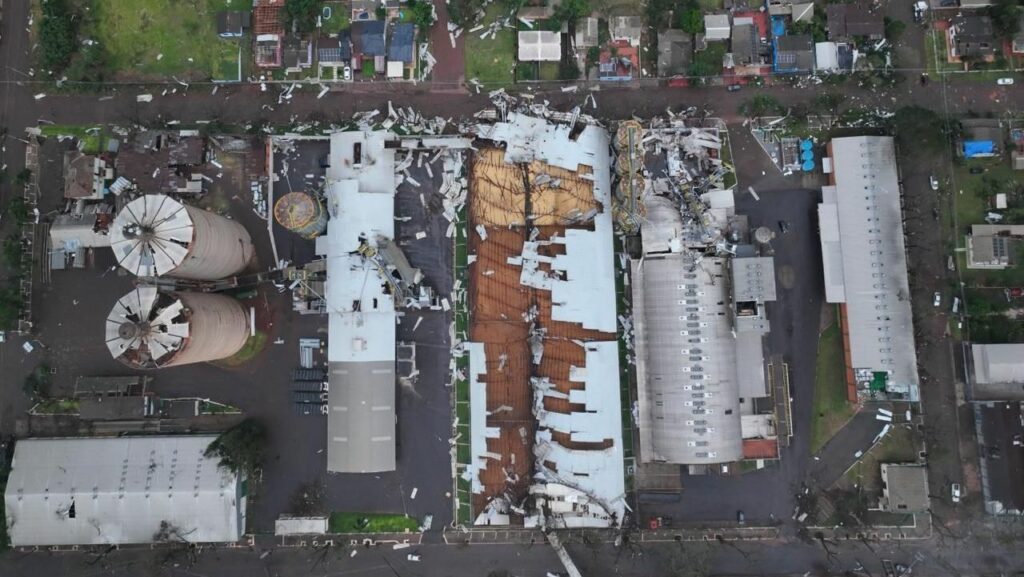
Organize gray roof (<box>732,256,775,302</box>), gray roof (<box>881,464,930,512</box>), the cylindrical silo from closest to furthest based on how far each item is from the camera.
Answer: the cylindrical silo < gray roof (<box>732,256,775,302</box>) < gray roof (<box>881,464,930,512</box>)

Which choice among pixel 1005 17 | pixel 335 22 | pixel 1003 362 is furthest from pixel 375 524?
pixel 1005 17

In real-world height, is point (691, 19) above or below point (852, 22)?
above

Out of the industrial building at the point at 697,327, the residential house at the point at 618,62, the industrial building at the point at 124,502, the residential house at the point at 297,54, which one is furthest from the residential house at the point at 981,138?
the industrial building at the point at 124,502

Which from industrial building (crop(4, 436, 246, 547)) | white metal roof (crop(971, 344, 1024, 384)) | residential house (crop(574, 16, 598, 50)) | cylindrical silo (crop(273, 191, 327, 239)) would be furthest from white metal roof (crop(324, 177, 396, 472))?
white metal roof (crop(971, 344, 1024, 384))

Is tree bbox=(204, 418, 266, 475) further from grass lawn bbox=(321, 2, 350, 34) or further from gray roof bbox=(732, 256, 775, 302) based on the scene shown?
gray roof bbox=(732, 256, 775, 302)

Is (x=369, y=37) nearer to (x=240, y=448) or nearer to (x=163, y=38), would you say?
(x=163, y=38)

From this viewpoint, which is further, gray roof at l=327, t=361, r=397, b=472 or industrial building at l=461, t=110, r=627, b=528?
industrial building at l=461, t=110, r=627, b=528

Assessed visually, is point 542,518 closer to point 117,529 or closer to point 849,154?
point 117,529

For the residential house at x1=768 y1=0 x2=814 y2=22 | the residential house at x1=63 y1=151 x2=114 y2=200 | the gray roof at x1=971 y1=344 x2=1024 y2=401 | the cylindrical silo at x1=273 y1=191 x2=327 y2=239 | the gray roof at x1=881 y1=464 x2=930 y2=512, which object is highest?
the residential house at x1=768 y1=0 x2=814 y2=22
